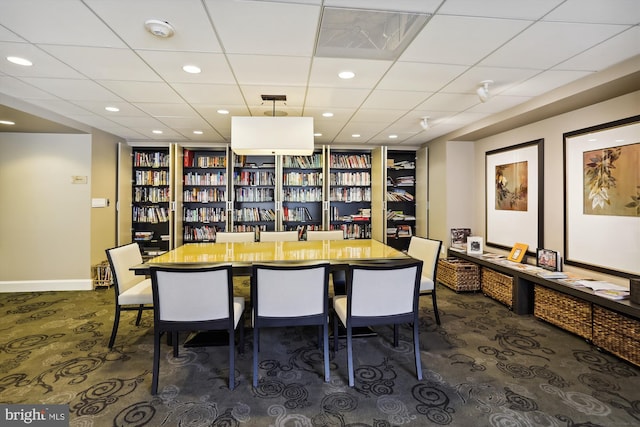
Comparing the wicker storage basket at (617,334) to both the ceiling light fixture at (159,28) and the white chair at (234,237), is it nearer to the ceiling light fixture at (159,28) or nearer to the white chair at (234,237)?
the white chair at (234,237)

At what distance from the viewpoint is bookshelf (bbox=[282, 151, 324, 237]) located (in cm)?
598

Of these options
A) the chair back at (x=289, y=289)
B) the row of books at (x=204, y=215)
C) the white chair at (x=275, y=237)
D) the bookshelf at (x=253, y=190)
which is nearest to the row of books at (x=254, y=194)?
the bookshelf at (x=253, y=190)

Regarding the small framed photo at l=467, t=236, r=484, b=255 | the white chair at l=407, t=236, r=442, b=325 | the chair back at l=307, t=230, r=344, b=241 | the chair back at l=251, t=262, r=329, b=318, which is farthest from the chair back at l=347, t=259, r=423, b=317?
the small framed photo at l=467, t=236, r=484, b=255

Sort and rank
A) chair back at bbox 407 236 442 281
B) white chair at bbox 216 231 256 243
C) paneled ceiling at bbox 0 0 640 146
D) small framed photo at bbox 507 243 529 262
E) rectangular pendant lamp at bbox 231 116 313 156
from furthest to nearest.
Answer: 1. white chair at bbox 216 231 256 243
2. small framed photo at bbox 507 243 529 262
3. rectangular pendant lamp at bbox 231 116 313 156
4. chair back at bbox 407 236 442 281
5. paneled ceiling at bbox 0 0 640 146

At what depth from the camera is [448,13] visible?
1.85 metres

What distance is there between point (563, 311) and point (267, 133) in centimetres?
355

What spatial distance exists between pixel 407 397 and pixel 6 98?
4.73 meters

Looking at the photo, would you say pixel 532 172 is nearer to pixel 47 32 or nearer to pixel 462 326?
pixel 462 326

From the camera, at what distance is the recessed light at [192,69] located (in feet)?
8.37

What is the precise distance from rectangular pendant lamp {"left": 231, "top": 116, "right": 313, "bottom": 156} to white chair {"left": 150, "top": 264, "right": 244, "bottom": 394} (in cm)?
174

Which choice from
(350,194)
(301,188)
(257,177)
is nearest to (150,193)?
(257,177)

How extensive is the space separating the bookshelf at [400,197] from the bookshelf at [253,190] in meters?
2.28

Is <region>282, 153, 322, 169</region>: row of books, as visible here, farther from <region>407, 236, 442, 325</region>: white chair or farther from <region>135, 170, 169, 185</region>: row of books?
<region>407, 236, 442, 325</region>: white chair

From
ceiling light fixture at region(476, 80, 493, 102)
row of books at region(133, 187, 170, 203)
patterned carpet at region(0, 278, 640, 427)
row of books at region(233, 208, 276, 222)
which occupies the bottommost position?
patterned carpet at region(0, 278, 640, 427)
